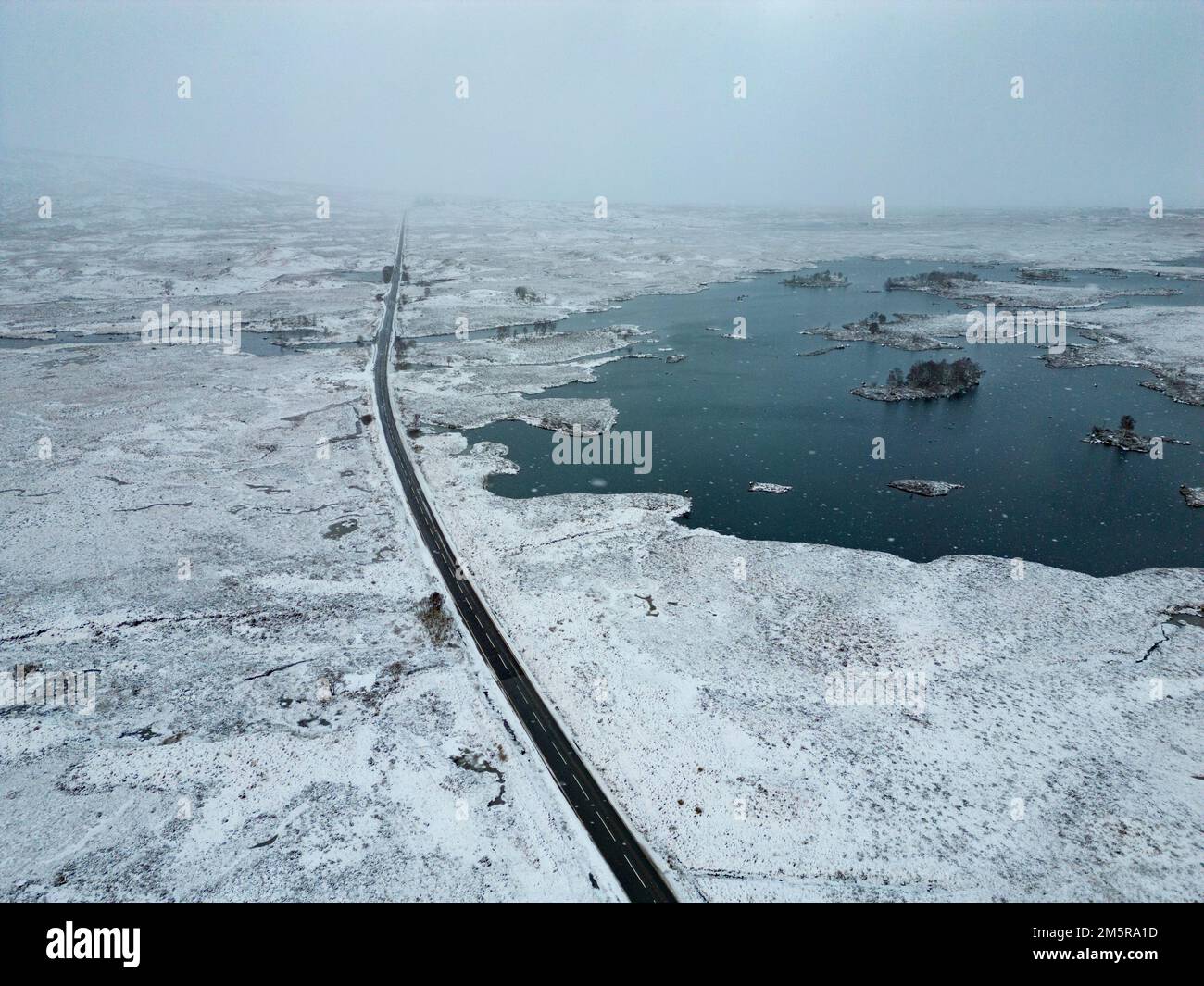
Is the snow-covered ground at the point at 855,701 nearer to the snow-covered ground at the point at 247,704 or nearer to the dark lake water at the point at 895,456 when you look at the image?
the dark lake water at the point at 895,456

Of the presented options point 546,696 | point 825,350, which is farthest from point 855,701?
point 825,350

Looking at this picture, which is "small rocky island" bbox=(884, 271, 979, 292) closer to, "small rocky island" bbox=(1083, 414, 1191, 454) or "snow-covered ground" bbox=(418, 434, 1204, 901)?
"small rocky island" bbox=(1083, 414, 1191, 454)

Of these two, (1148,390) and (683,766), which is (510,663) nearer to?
(683,766)

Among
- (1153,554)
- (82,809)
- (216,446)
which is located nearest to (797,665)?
(1153,554)

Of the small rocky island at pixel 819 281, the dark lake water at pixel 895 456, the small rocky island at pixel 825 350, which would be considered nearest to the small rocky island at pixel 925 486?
the dark lake water at pixel 895 456

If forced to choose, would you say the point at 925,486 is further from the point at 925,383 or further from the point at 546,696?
the point at 546,696
